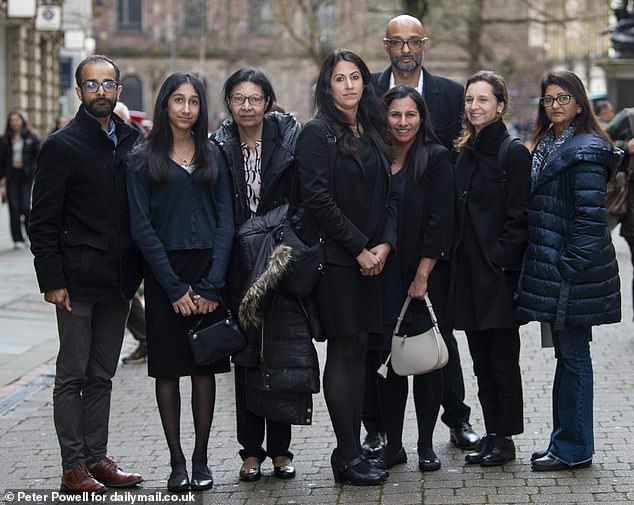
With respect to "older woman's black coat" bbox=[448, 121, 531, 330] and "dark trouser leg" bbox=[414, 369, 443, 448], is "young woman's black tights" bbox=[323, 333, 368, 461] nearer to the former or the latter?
"dark trouser leg" bbox=[414, 369, 443, 448]

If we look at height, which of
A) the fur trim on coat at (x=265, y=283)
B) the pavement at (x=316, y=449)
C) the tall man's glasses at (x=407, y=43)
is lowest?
the pavement at (x=316, y=449)

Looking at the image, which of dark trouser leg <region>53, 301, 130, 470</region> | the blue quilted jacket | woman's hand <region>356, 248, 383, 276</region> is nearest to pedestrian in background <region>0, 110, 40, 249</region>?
dark trouser leg <region>53, 301, 130, 470</region>

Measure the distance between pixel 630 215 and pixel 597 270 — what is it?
4646 millimetres

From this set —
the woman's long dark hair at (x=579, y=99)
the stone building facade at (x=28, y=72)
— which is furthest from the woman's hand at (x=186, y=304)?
the stone building facade at (x=28, y=72)

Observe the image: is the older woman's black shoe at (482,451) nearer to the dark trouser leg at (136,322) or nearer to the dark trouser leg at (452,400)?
the dark trouser leg at (452,400)

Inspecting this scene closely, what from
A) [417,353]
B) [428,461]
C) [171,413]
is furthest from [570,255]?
[171,413]

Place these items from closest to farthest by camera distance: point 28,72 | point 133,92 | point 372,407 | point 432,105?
point 372,407, point 432,105, point 28,72, point 133,92

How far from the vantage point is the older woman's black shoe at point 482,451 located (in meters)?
6.88

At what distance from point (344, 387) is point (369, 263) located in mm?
649

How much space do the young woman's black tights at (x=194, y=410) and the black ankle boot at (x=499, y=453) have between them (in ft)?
4.76

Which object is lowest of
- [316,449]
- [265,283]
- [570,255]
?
[316,449]

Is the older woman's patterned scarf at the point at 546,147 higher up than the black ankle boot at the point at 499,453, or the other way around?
the older woman's patterned scarf at the point at 546,147

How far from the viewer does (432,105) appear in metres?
7.39

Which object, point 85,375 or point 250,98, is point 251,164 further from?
point 85,375
